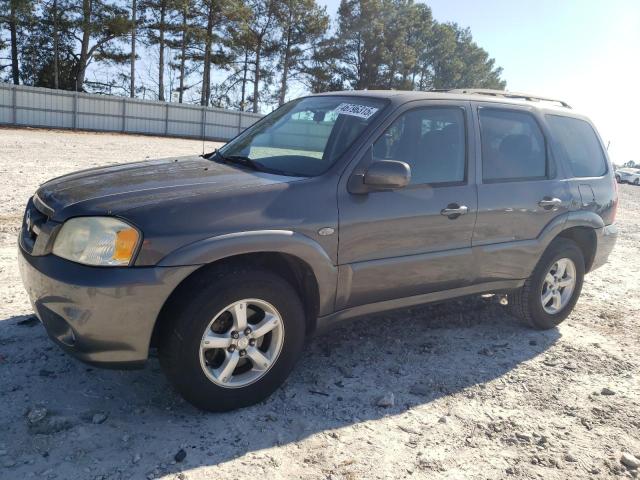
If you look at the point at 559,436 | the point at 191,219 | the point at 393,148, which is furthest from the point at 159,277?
the point at 559,436

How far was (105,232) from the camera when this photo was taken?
9.08 ft

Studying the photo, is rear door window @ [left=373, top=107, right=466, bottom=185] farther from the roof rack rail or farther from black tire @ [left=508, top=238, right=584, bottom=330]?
black tire @ [left=508, top=238, right=584, bottom=330]

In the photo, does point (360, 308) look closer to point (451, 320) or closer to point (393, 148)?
point (393, 148)

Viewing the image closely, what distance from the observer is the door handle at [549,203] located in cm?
440

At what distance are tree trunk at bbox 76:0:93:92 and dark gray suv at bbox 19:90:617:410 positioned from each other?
33489 millimetres

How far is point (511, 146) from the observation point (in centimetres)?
436

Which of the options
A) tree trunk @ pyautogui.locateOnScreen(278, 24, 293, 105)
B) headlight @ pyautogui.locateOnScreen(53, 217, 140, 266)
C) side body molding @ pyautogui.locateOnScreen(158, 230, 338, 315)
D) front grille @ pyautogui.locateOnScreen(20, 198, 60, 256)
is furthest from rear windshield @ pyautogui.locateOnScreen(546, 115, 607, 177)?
tree trunk @ pyautogui.locateOnScreen(278, 24, 293, 105)

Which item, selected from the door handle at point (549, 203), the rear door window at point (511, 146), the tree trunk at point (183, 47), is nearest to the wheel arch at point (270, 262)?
the rear door window at point (511, 146)

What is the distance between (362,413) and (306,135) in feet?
6.06

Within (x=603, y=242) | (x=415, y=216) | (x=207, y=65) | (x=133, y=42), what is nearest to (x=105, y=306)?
(x=415, y=216)

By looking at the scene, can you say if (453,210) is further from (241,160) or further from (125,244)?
(125,244)

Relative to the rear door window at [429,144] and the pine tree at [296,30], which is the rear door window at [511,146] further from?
the pine tree at [296,30]

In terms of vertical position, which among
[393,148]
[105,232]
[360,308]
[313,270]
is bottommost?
[360,308]

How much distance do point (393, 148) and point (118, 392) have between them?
2.28m
